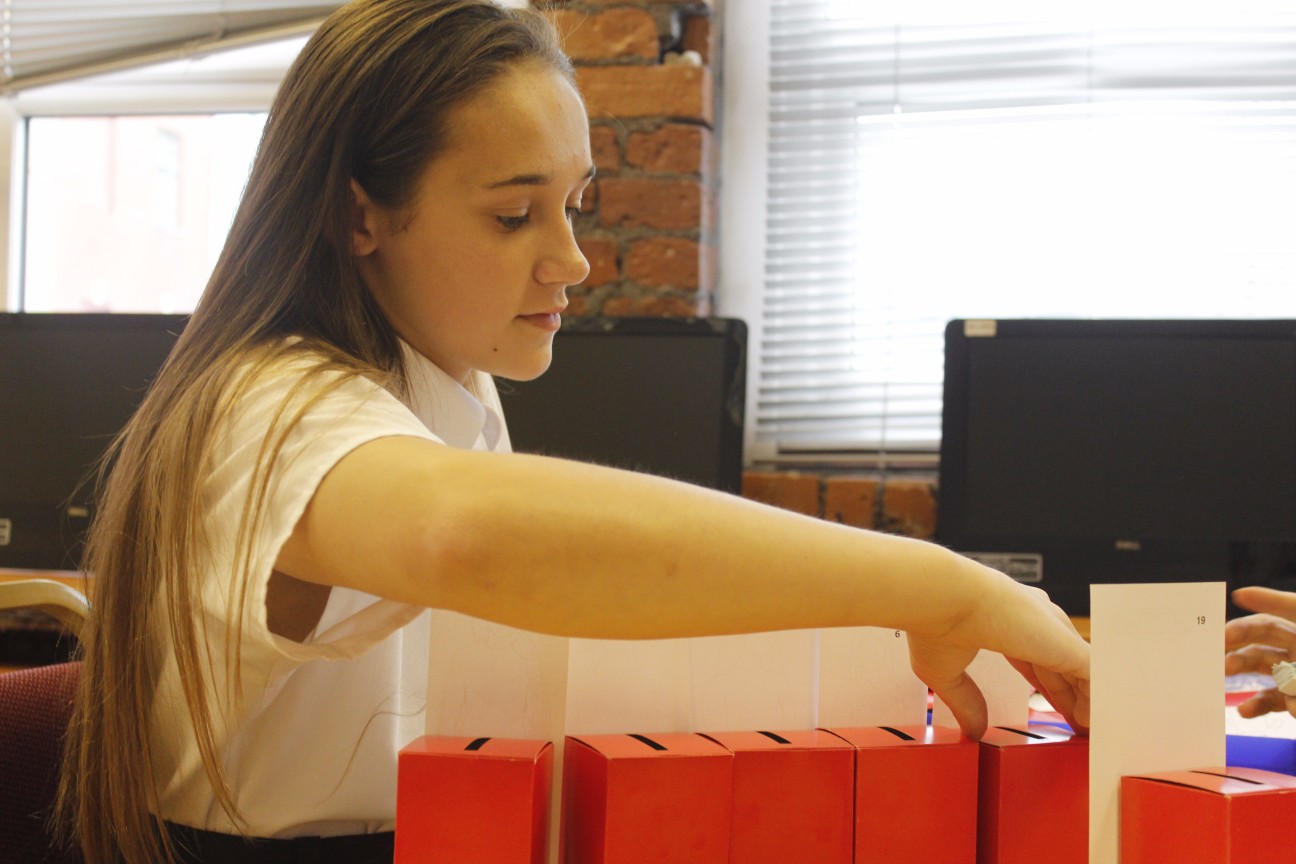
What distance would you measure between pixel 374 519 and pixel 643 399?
1.13 metres

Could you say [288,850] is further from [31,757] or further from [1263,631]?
[1263,631]

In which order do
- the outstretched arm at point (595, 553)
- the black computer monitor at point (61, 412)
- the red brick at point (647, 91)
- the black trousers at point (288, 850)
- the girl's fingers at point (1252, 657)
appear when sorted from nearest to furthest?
1. the outstretched arm at point (595, 553)
2. the black trousers at point (288, 850)
3. the girl's fingers at point (1252, 657)
4. the black computer monitor at point (61, 412)
5. the red brick at point (647, 91)

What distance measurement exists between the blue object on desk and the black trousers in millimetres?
541

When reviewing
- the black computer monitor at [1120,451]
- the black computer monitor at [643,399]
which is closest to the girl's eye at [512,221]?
the black computer monitor at [643,399]

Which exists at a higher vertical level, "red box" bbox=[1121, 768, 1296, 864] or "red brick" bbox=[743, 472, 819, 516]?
"red brick" bbox=[743, 472, 819, 516]

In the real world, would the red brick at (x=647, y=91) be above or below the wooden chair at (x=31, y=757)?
above

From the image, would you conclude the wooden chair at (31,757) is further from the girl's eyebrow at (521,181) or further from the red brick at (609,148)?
the red brick at (609,148)

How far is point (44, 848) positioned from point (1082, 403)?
51.9 inches

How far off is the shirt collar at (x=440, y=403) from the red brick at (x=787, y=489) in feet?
3.37

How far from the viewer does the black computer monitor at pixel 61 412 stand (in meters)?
1.67

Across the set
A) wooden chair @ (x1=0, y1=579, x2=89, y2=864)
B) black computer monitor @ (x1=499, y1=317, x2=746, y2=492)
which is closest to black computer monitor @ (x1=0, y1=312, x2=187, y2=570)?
black computer monitor @ (x1=499, y1=317, x2=746, y2=492)

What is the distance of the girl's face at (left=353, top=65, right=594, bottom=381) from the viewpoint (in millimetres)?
726

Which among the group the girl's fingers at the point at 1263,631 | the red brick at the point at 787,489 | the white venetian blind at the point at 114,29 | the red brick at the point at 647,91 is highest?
the white venetian blind at the point at 114,29

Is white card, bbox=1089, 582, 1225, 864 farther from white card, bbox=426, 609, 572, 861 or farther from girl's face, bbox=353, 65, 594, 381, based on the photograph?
girl's face, bbox=353, 65, 594, 381
